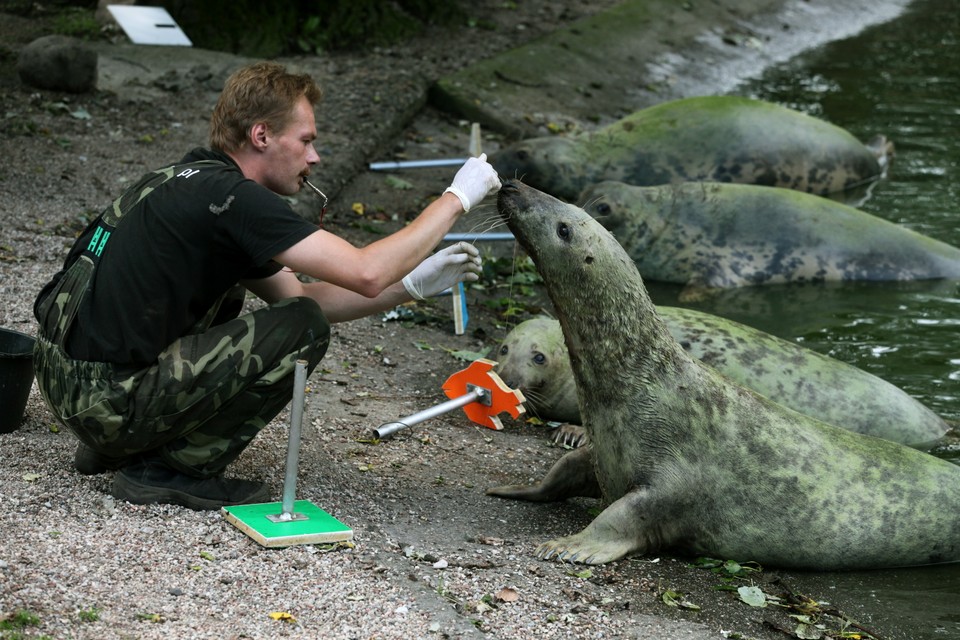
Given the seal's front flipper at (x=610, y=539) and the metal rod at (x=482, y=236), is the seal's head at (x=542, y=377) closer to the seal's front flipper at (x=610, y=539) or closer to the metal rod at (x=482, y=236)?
the seal's front flipper at (x=610, y=539)

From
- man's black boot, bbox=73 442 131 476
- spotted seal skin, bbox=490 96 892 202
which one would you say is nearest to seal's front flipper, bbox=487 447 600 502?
man's black boot, bbox=73 442 131 476

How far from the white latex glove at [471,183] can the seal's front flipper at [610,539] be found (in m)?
1.20

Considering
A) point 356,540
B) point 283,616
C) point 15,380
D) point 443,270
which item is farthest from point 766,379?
point 15,380

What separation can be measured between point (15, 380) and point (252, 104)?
1.41 m

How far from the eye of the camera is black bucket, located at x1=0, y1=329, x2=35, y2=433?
4707mm

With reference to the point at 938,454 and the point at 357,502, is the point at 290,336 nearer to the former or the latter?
the point at 357,502

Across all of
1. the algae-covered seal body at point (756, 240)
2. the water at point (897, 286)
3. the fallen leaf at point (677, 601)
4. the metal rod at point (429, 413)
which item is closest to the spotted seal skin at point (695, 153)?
the water at point (897, 286)

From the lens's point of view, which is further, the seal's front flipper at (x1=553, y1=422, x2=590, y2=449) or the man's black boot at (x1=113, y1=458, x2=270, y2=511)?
the seal's front flipper at (x1=553, y1=422, x2=590, y2=449)

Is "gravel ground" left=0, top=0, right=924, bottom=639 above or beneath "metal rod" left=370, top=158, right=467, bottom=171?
above

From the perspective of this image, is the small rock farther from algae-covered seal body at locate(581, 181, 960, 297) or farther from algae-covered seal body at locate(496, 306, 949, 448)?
algae-covered seal body at locate(496, 306, 949, 448)

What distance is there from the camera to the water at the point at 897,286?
474 cm

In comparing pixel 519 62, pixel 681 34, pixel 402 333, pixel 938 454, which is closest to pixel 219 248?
pixel 402 333

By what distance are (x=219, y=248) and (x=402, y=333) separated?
2.97 meters

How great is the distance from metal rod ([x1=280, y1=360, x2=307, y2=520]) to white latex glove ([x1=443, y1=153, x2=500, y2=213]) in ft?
2.54
